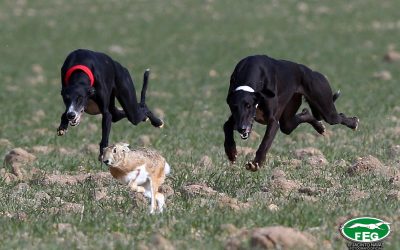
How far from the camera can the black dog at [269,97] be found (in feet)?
33.5

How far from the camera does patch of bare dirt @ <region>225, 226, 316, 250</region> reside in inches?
268

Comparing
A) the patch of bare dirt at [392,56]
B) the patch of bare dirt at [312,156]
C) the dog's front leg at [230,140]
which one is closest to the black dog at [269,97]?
the dog's front leg at [230,140]

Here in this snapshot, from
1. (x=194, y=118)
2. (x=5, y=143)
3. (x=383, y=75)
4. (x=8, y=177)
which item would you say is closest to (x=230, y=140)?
(x=8, y=177)

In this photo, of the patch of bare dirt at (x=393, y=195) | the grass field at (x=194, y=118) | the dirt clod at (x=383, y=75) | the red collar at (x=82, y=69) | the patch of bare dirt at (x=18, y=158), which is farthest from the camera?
the dirt clod at (x=383, y=75)

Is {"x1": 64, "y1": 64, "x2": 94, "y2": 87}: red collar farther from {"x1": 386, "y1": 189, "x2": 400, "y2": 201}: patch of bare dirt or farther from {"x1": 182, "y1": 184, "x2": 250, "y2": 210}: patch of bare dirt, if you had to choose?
{"x1": 386, "y1": 189, "x2": 400, "y2": 201}: patch of bare dirt

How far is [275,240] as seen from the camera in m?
6.83

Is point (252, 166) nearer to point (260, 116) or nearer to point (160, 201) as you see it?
point (260, 116)

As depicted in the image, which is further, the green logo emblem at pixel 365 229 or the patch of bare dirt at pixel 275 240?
the green logo emblem at pixel 365 229

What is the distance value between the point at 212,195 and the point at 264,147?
1474 millimetres

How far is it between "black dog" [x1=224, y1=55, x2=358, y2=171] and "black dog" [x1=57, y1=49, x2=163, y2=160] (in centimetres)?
140

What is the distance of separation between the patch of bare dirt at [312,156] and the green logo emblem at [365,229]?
3722 millimetres

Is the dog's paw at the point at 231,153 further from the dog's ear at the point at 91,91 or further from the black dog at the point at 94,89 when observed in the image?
the dog's ear at the point at 91,91

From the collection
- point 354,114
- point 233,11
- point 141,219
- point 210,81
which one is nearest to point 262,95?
point 141,219

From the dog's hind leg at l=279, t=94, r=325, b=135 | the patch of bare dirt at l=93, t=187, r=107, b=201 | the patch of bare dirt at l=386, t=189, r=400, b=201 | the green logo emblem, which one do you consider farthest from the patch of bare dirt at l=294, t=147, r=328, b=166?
the green logo emblem
